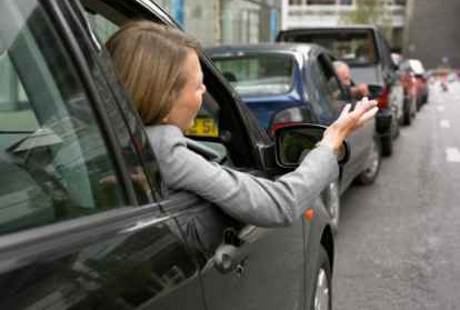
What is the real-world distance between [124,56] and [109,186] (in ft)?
1.54

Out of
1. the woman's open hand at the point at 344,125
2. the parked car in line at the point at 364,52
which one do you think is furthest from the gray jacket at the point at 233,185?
the parked car in line at the point at 364,52

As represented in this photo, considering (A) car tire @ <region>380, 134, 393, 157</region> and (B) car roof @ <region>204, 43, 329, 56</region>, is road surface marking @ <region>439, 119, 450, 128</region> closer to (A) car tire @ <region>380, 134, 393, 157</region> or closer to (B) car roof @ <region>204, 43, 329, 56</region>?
(A) car tire @ <region>380, 134, 393, 157</region>

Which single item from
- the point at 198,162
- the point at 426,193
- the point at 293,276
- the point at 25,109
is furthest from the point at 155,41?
the point at 426,193

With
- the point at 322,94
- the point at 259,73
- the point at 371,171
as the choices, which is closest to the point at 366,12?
the point at 371,171

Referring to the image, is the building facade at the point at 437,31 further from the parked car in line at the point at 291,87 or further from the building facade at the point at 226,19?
the parked car in line at the point at 291,87

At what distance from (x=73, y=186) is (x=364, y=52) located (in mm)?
10389

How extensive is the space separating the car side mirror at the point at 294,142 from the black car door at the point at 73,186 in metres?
0.95

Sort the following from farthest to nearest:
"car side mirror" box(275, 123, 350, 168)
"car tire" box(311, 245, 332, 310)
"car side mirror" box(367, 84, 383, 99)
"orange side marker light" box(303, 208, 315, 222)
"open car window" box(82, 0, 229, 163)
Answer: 1. "car side mirror" box(367, 84, 383, 99)
2. "car tire" box(311, 245, 332, 310)
3. "orange side marker light" box(303, 208, 315, 222)
4. "car side mirror" box(275, 123, 350, 168)
5. "open car window" box(82, 0, 229, 163)

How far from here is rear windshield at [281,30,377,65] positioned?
11.7 meters

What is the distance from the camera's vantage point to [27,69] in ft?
5.83

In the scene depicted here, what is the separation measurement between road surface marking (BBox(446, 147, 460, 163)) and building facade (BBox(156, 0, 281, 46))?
16.1ft

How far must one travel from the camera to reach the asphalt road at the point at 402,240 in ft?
16.2

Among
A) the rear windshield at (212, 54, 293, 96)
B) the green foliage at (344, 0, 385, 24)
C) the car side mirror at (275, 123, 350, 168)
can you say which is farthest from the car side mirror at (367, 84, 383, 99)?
the green foliage at (344, 0, 385, 24)

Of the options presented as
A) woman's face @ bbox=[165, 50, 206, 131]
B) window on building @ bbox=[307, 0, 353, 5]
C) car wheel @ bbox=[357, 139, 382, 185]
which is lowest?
window on building @ bbox=[307, 0, 353, 5]
